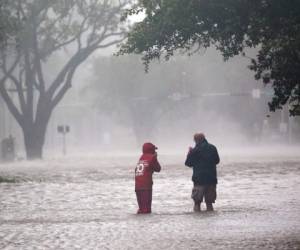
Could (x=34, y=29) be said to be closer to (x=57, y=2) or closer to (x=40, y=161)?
(x=57, y=2)

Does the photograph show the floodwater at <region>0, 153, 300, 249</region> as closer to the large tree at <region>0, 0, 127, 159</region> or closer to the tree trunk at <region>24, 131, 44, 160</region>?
the large tree at <region>0, 0, 127, 159</region>

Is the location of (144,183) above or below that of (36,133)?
below

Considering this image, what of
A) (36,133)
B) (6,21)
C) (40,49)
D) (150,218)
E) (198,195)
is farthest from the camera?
(40,49)

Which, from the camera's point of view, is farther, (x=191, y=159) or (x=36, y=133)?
(x=36, y=133)

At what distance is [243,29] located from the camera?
54.1 ft

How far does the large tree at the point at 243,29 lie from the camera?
46.9ft

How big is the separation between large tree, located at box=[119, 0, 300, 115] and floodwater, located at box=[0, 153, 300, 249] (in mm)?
2449

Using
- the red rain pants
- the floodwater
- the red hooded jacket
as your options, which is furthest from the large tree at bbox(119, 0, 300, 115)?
the red rain pants

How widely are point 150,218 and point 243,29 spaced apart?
15.5 feet

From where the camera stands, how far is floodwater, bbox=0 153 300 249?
11.1 metres

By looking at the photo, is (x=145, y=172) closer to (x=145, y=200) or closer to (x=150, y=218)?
(x=145, y=200)

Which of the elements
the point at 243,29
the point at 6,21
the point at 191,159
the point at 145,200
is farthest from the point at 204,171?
the point at 6,21

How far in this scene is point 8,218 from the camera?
1530 cm

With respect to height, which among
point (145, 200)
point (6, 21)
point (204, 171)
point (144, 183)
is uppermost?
point (6, 21)
